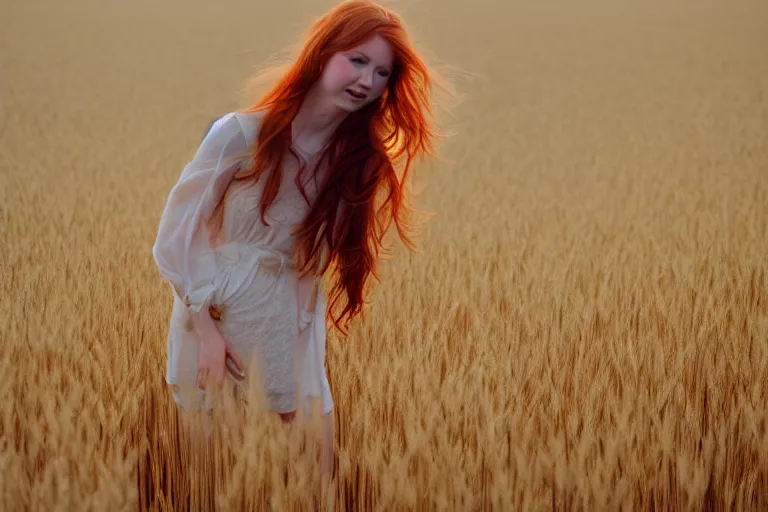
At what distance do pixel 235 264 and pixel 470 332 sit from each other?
115cm

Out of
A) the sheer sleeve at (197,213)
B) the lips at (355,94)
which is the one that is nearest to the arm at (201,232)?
the sheer sleeve at (197,213)

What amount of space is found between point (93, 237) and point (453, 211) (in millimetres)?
2277

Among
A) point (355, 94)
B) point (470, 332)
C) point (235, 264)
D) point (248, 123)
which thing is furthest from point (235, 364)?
point (470, 332)

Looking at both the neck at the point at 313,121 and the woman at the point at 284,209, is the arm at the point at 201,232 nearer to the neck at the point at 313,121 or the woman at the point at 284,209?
the woman at the point at 284,209

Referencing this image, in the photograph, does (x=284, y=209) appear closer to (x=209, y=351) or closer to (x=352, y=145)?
(x=352, y=145)

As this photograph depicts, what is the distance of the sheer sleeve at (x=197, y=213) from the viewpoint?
1.85 metres

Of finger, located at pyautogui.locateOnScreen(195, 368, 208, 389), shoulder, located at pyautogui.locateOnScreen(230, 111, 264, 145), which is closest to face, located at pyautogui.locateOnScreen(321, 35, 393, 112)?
shoulder, located at pyautogui.locateOnScreen(230, 111, 264, 145)

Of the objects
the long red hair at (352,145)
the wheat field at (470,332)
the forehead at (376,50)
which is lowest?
the wheat field at (470,332)

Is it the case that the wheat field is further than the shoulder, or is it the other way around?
the shoulder

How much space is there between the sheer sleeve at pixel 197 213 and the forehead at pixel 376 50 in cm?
30

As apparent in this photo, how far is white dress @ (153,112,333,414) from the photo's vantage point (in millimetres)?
1858

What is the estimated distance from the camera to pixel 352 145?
1968 mm

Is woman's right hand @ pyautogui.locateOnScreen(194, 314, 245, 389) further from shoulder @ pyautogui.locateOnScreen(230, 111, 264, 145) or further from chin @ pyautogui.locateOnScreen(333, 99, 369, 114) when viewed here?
chin @ pyautogui.locateOnScreen(333, 99, 369, 114)

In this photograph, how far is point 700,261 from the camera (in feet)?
13.3
